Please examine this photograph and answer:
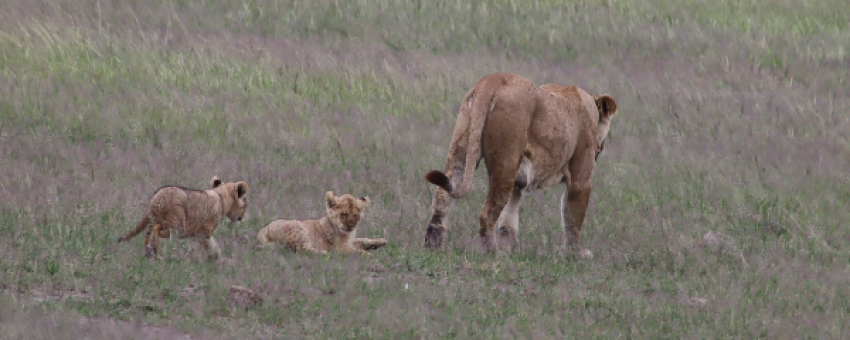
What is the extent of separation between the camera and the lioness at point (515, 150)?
29.8ft

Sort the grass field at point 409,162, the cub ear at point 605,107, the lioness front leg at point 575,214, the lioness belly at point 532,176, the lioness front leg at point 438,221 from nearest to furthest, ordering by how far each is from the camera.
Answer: the grass field at point 409,162 < the lioness front leg at point 438,221 < the lioness belly at point 532,176 < the lioness front leg at point 575,214 < the cub ear at point 605,107

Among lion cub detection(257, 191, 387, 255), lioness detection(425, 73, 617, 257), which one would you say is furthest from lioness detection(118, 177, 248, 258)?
lioness detection(425, 73, 617, 257)

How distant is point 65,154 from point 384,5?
30.4 feet

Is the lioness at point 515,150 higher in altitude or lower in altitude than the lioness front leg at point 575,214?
higher

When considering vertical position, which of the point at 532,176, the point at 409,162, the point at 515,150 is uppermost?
the point at 515,150

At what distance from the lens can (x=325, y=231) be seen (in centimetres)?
925

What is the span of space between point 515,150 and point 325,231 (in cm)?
166

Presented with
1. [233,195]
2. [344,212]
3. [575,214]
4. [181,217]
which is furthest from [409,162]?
[181,217]

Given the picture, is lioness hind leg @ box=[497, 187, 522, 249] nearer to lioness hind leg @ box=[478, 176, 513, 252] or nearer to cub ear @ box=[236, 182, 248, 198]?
lioness hind leg @ box=[478, 176, 513, 252]

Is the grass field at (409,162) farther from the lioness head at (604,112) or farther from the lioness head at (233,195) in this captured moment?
the lioness head at (604,112)

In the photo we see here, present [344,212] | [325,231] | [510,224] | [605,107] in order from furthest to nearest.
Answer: [605,107]
[510,224]
[325,231]
[344,212]

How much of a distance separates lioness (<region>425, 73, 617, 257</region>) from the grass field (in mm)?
385

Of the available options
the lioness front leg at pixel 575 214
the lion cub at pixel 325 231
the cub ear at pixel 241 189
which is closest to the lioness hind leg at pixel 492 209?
the lioness front leg at pixel 575 214

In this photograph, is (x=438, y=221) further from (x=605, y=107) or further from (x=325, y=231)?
(x=605, y=107)
